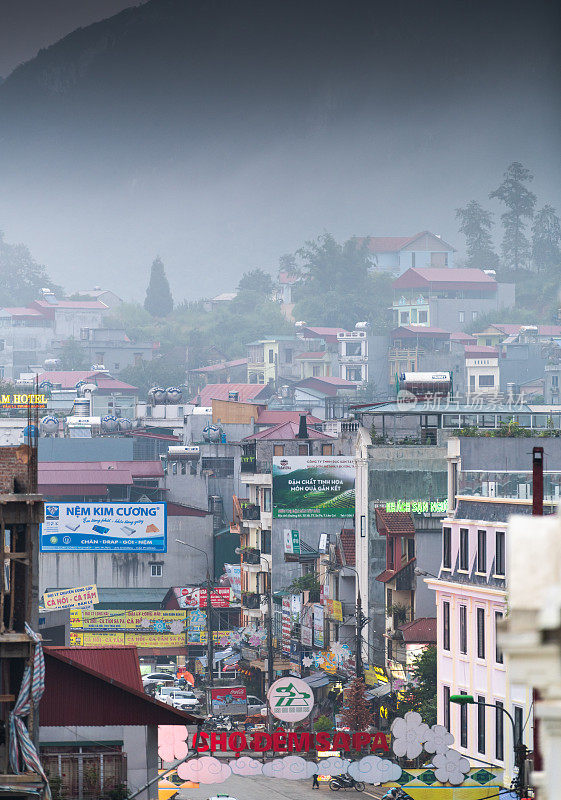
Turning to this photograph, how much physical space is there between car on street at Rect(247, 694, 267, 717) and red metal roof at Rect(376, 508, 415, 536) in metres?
12.3

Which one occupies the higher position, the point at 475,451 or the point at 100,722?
the point at 475,451

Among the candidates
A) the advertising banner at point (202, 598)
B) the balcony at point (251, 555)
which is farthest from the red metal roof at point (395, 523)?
the advertising banner at point (202, 598)

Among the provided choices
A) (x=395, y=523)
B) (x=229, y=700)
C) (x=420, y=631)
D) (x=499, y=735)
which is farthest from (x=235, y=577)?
(x=499, y=735)

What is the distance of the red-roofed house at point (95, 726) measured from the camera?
3594 cm

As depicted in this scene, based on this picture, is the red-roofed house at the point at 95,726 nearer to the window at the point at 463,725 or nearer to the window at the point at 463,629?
the window at the point at 463,725

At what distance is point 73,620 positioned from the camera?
113 metres

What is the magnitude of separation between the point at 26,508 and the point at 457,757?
86.8ft

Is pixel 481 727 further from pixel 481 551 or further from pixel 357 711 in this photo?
pixel 357 711

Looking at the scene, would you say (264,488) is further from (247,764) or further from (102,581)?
(247,764)

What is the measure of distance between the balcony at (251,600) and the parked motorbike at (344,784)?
42.7 meters

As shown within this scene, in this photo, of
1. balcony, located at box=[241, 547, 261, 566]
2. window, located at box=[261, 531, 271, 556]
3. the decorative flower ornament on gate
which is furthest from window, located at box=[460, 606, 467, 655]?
balcony, located at box=[241, 547, 261, 566]

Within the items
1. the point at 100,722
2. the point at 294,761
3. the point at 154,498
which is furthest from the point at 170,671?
the point at 100,722

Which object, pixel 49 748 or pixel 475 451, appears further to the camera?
pixel 475 451

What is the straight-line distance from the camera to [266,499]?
11188 cm
